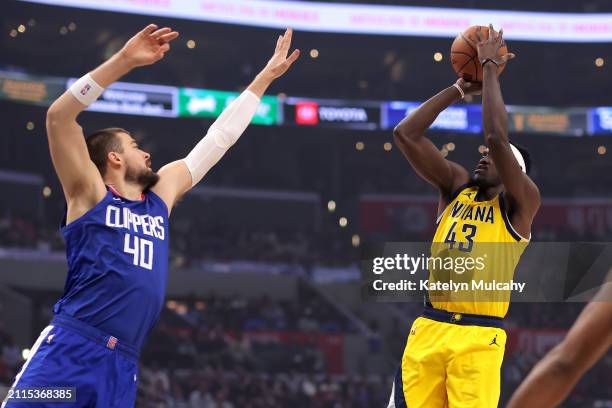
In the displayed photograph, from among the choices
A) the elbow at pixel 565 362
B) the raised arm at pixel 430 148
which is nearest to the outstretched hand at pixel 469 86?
the raised arm at pixel 430 148

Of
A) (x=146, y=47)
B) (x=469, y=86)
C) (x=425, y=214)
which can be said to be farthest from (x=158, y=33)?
(x=425, y=214)

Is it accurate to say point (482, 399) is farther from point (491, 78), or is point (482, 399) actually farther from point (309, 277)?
point (309, 277)

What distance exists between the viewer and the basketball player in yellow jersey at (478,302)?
4898mm

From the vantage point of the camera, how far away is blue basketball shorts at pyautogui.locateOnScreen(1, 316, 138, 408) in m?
3.68

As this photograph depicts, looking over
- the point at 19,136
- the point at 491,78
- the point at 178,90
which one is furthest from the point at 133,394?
the point at 19,136

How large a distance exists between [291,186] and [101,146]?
29.3 m

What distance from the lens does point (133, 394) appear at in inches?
153

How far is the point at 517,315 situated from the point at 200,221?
11.5m

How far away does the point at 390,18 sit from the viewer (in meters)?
29.7

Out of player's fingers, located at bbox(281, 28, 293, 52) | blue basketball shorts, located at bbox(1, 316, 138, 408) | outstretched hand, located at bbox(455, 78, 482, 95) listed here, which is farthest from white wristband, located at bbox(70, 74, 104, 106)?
outstretched hand, located at bbox(455, 78, 482, 95)

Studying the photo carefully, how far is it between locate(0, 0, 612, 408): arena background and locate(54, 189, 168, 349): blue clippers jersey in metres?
15.1

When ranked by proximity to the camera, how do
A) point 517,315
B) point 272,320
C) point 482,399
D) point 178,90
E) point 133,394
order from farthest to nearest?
point 178,90, point 517,315, point 272,320, point 482,399, point 133,394

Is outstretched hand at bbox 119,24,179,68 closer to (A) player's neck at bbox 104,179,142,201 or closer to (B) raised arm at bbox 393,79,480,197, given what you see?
(A) player's neck at bbox 104,179,142,201

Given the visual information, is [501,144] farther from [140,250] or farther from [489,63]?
[140,250]
